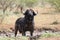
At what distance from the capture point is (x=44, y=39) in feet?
46.6

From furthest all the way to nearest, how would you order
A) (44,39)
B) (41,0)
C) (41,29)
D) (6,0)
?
(41,0), (6,0), (41,29), (44,39)

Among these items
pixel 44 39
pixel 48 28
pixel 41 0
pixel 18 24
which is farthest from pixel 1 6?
pixel 41 0

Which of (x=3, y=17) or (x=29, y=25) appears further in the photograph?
(x=3, y=17)

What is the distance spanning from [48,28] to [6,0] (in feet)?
18.1

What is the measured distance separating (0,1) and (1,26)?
12.6 feet

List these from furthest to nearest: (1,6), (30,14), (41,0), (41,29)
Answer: (41,0) < (1,6) < (41,29) < (30,14)

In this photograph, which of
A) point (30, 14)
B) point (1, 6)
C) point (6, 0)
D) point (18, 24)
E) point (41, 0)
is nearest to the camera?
point (30, 14)

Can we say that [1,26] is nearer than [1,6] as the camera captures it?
Yes

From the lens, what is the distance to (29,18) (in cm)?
1641

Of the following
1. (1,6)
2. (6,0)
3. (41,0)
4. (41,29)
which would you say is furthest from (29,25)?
(41,0)

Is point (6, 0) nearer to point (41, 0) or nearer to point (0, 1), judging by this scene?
point (0, 1)

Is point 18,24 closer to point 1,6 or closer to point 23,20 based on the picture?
point 23,20

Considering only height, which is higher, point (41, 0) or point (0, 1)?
point (0, 1)

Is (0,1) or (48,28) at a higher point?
(0,1)
